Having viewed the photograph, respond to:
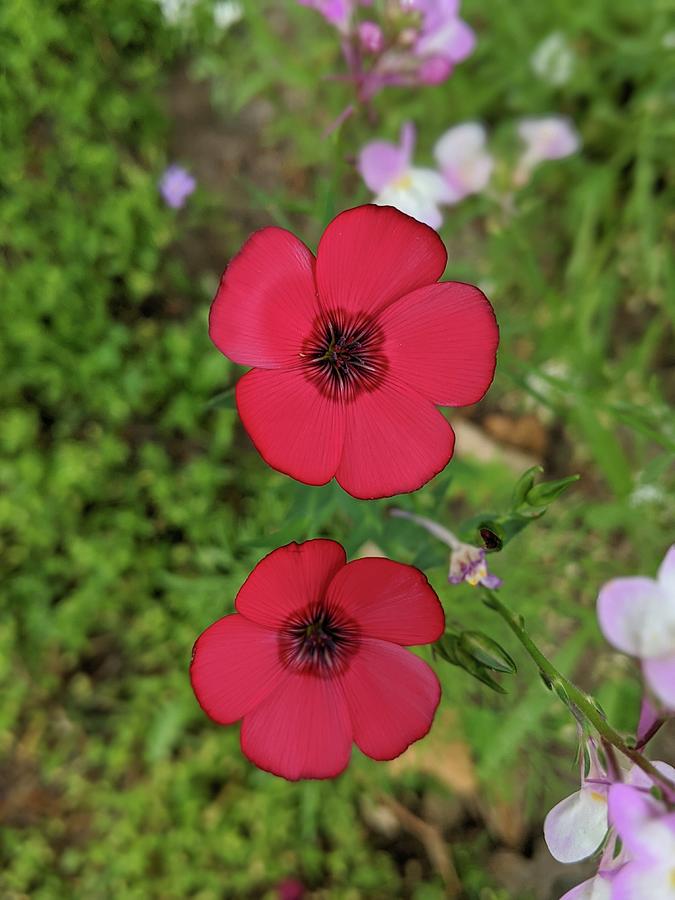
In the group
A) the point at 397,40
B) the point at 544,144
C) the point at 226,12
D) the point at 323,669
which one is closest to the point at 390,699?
the point at 323,669

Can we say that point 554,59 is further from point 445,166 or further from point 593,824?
point 593,824

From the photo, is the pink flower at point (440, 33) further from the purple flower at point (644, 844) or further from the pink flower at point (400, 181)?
the purple flower at point (644, 844)

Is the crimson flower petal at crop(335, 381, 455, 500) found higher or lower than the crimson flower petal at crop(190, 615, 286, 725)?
higher

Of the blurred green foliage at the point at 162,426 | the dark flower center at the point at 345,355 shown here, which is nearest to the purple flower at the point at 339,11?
the dark flower center at the point at 345,355

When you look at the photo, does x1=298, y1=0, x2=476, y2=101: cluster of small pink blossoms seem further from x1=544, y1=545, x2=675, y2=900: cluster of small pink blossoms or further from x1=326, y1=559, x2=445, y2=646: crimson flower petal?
x1=544, y1=545, x2=675, y2=900: cluster of small pink blossoms

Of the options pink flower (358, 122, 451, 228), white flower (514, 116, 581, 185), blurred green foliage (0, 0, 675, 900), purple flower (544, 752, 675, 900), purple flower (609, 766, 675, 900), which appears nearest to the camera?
purple flower (609, 766, 675, 900)

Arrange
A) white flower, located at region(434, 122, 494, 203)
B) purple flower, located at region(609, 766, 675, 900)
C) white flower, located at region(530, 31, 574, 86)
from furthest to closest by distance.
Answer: white flower, located at region(530, 31, 574, 86) → white flower, located at region(434, 122, 494, 203) → purple flower, located at region(609, 766, 675, 900)

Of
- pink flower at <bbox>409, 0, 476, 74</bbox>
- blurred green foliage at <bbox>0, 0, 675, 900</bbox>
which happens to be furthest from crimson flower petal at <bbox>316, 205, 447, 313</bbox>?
blurred green foliage at <bbox>0, 0, 675, 900</bbox>
